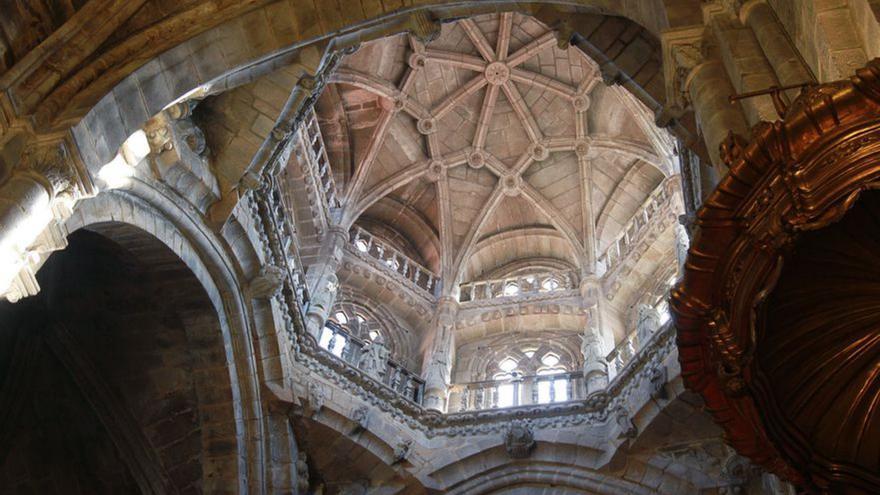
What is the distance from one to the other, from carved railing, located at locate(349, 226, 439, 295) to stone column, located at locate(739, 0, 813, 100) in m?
11.8

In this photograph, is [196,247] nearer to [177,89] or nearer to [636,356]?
[177,89]

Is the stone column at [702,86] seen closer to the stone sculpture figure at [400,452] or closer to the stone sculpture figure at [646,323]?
the stone sculpture figure at [646,323]

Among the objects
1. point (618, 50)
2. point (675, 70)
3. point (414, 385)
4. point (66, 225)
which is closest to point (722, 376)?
point (675, 70)

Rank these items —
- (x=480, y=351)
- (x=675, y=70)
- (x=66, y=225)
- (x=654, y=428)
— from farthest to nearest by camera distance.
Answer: (x=480, y=351)
(x=654, y=428)
(x=66, y=225)
(x=675, y=70)

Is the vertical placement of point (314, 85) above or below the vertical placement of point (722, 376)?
above

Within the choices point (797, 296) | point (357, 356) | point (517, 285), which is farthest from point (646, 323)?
point (797, 296)

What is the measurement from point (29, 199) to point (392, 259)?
11663mm

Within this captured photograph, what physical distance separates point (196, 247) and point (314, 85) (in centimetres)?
252

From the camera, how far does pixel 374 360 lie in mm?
14750

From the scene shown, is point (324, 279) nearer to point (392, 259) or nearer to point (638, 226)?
point (392, 259)

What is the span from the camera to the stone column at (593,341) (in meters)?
14.6

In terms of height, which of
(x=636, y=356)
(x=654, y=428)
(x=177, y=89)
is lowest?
(x=654, y=428)

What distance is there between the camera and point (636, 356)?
1330 centimetres

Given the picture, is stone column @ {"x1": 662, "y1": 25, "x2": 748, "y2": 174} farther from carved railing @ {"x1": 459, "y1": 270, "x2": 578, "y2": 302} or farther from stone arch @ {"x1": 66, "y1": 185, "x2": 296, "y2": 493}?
carved railing @ {"x1": 459, "y1": 270, "x2": 578, "y2": 302}
